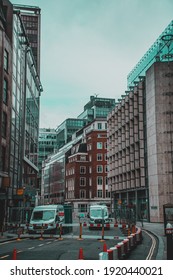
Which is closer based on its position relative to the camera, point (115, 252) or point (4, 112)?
point (115, 252)

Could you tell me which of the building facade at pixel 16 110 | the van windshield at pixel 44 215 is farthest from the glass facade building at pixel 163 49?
the van windshield at pixel 44 215

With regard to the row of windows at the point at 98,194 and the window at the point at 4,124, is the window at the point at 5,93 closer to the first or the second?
the window at the point at 4,124

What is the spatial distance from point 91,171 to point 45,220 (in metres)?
62.2

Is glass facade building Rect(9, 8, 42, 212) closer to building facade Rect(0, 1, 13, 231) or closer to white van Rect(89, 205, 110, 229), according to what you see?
building facade Rect(0, 1, 13, 231)

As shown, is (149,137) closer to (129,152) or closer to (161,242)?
(129,152)

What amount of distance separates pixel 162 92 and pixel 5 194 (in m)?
25.5

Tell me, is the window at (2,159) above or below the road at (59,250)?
above

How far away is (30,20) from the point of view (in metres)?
79.9

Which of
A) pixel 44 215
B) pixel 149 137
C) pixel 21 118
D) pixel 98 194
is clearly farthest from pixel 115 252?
pixel 98 194

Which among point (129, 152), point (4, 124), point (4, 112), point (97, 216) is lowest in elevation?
point (97, 216)

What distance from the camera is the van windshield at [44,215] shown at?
31469 mm

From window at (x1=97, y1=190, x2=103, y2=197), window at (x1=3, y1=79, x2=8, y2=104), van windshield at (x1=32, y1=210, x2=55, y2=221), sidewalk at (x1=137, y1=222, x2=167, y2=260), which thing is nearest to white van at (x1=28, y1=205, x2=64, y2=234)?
van windshield at (x1=32, y1=210, x2=55, y2=221)

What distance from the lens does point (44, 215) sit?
1243 inches

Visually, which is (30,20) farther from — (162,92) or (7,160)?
(7,160)
